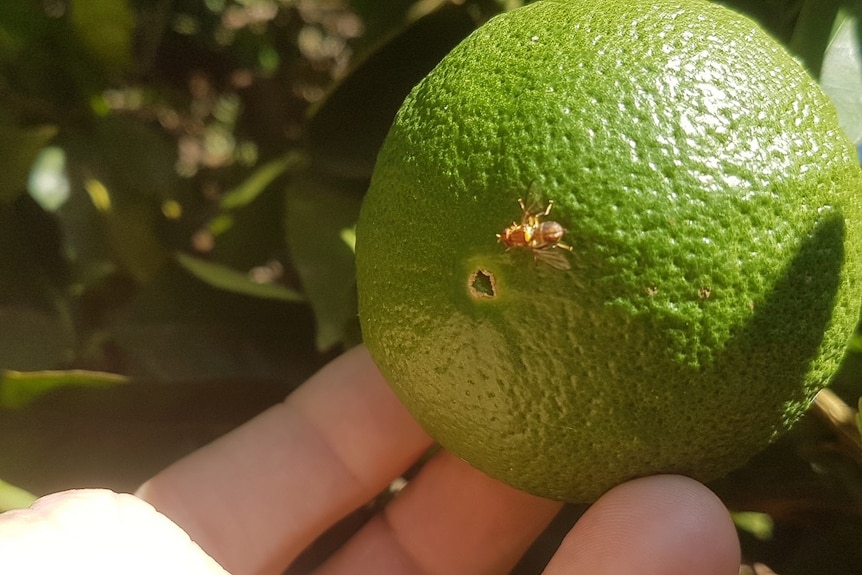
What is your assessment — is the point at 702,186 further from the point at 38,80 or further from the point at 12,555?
the point at 38,80

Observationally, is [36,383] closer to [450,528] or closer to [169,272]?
[169,272]

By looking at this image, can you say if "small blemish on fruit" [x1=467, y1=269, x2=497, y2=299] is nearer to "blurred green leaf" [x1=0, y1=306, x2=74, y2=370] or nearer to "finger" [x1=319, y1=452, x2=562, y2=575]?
"finger" [x1=319, y1=452, x2=562, y2=575]

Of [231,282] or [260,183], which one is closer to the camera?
[231,282]

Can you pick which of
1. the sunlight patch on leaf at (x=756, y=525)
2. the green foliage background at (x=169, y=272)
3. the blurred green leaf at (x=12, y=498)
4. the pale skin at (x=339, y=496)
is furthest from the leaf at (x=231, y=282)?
the sunlight patch on leaf at (x=756, y=525)

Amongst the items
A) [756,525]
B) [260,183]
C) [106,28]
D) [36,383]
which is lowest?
[756,525]

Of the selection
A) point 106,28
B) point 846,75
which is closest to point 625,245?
point 846,75

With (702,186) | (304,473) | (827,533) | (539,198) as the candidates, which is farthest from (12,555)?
(827,533)

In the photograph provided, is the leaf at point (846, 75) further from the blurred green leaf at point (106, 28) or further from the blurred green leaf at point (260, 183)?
the blurred green leaf at point (106, 28)
